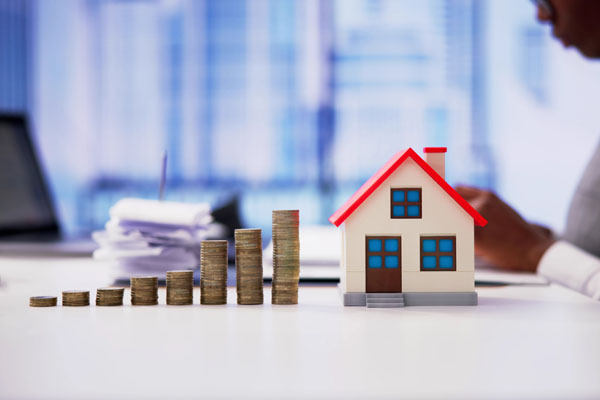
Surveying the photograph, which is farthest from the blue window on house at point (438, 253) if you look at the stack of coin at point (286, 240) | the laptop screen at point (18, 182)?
the laptop screen at point (18, 182)

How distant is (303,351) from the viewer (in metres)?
0.74

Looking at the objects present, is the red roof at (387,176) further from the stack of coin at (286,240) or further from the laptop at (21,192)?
the laptop at (21,192)

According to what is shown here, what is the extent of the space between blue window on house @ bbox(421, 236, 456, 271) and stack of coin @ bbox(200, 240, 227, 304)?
1.19 ft

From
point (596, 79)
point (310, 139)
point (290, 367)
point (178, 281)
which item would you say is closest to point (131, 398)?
point (290, 367)

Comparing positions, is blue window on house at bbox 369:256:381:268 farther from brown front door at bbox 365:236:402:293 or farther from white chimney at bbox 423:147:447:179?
white chimney at bbox 423:147:447:179

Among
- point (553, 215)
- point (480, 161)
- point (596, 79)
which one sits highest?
point (596, 79)

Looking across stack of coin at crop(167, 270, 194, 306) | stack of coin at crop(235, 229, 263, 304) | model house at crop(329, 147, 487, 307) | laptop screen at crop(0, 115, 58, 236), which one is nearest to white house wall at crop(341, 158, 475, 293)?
model house at crop(329, 147, 487, 307)

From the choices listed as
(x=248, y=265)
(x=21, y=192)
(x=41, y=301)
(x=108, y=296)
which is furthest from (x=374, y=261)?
(x=21, y=192)

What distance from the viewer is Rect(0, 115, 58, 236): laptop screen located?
227 centimetres

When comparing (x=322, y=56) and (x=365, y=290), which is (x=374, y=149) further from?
(x=365, y=290)

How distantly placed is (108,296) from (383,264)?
1.65 feet

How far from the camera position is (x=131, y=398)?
567 mm

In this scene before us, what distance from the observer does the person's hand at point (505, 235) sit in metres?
1.56

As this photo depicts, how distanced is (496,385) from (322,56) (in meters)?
4.91
